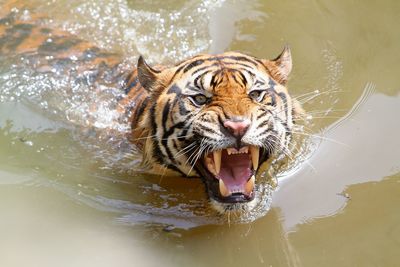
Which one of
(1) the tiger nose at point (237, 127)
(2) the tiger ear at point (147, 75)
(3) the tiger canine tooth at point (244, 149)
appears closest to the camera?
→ (1) the tiger nose at point (237, 127)

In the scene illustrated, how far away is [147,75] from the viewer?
2984 mm

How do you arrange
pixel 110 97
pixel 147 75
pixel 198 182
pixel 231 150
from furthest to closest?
pixel 110 97, pixel 198 182, pixel 147 75, pixel 231 150

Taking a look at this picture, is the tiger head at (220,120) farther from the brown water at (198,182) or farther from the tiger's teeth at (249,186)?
the brown water at (198,182)

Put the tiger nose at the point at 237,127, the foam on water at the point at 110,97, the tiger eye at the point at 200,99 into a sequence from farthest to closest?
the foam on water at the point at 110,97
the tiger eye at the point at 200,99
the tiger nose at the point at 237,127

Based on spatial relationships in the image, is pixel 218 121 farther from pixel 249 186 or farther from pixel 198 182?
pixel 198 182

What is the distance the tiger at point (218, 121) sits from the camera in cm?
264

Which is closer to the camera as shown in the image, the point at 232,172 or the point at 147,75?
the point at 232,172

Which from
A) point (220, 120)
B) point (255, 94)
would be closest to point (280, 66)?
point (255, 94)

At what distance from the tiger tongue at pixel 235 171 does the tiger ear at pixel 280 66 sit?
17.7 inches

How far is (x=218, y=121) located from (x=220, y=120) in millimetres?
12

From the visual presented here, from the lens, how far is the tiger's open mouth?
2.72m

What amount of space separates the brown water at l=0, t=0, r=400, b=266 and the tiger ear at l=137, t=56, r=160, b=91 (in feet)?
1.53

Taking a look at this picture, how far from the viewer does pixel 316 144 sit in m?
3.44

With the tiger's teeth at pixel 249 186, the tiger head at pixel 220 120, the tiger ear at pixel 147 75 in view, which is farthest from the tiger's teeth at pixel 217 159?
the tiger ear at pixel 147 75
